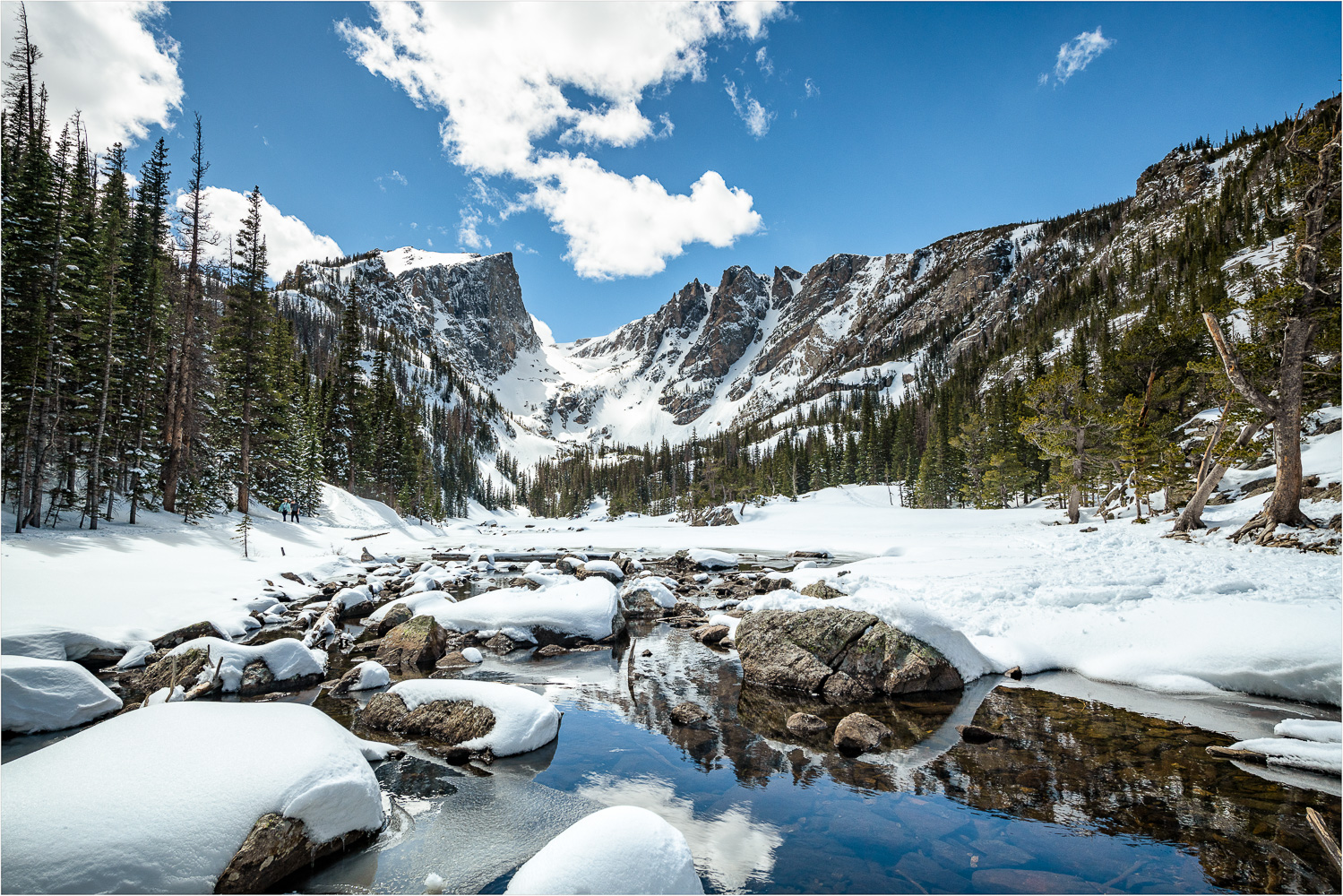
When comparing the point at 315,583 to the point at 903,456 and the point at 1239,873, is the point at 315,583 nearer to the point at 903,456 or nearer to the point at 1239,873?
the point at 1239,873

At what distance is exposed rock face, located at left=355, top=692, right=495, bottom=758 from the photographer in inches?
263

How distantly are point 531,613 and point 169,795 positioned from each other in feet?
28.4

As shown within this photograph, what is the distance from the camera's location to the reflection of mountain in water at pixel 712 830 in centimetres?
441

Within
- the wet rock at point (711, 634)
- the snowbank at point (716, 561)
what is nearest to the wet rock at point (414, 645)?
the wet rock at point (711, 634)

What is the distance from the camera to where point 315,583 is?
1770 centimetres

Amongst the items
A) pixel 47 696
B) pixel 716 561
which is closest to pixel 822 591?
pixel 716 561

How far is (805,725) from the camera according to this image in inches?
287

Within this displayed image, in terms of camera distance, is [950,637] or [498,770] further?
[950,637]

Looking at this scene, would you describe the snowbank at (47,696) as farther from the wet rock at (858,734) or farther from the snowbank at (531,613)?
the wet rock at (858,734)

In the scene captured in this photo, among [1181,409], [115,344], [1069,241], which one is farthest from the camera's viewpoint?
[1069,241]

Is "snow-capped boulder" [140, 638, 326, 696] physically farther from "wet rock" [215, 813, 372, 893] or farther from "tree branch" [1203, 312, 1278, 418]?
"tree branch" [1203, 312, 1278, 418]

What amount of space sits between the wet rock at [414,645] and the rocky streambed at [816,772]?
0.04 m

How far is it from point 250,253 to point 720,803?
1436 inches

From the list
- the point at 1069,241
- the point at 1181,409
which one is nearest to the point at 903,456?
the point at 1181,409
